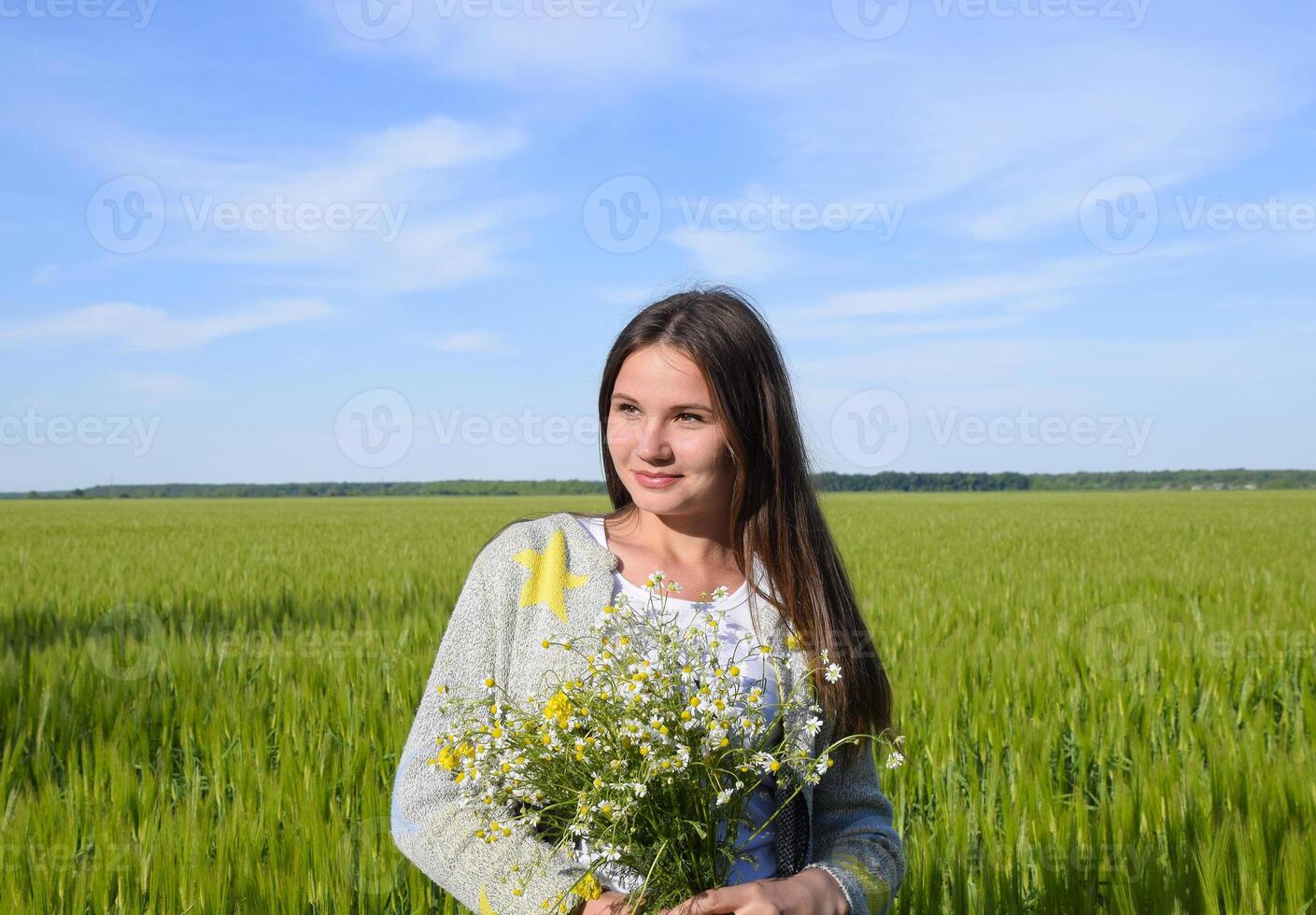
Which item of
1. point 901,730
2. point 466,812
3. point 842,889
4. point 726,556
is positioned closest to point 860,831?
point 842,889

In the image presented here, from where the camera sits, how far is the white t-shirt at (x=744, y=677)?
1.58 m

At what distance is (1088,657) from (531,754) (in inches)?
177

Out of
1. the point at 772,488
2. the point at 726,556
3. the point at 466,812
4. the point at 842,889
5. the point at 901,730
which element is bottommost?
the point at 901,730

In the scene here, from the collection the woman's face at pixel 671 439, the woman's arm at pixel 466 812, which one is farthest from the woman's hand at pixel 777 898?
the woman's face at pixel 671 439

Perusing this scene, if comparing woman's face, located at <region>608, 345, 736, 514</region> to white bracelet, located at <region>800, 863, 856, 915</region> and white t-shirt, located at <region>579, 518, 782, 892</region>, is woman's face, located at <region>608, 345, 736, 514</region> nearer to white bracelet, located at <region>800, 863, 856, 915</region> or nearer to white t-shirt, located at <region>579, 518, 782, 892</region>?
→ white t-shirt, located at <region>579, 518, 782, 892</region>

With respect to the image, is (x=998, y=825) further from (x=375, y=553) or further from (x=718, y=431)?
(x=375, y=553)

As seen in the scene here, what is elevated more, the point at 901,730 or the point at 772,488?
the point at 772,488

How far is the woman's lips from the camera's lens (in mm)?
1708

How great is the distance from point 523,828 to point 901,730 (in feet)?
7.96

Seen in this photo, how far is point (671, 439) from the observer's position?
5.58 feet

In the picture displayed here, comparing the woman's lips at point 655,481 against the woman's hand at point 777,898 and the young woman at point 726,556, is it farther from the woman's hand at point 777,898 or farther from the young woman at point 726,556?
the woman's hand at point 777,898

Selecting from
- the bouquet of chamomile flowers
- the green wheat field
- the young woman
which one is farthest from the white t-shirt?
the green wheat field

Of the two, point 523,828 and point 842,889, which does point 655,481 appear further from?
point 842,889

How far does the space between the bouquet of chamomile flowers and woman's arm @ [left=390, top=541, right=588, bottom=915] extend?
0.06 meters
